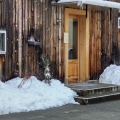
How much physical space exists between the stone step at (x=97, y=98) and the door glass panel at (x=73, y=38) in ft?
8.75

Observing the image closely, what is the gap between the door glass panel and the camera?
51.1 ft

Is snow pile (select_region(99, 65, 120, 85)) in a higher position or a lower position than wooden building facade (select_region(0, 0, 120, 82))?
lower

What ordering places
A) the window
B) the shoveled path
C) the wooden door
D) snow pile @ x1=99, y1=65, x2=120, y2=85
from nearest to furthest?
1. the shoveled path
2. the window
3. the wooden door
4. snow pile @ x1=99, y1=65, x2=120, y2=85

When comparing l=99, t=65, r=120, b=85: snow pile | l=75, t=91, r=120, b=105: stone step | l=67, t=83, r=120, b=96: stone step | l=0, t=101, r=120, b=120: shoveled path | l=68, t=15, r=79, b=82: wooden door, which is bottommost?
l=0, t=101, r=120, b=120: shoveled path

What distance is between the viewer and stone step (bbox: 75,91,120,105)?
12531mm

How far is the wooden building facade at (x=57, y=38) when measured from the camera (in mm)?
12773

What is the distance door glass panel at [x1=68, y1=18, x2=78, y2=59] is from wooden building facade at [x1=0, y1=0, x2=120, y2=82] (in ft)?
0.13

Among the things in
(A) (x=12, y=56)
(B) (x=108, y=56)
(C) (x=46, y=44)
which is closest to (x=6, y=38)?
(A) (x=12, y=56)

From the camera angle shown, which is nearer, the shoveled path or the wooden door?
the shoveled path

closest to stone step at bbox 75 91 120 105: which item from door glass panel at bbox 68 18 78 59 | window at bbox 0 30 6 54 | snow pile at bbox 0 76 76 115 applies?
snow pile at bbox 0 76 76 115

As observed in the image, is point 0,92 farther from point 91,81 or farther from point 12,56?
point 91,81

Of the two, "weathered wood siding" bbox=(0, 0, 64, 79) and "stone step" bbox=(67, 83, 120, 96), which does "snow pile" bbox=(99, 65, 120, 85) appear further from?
"weathered wood siding" bbox=(0, 0, 64, 79)

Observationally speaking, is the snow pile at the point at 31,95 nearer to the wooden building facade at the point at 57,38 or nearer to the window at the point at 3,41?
the wooden building facade at the point at 57,38

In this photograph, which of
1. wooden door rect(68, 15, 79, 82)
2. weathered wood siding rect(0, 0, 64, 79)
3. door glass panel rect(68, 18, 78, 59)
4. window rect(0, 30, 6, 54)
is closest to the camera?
window rect(0, 30, 6, 54)
